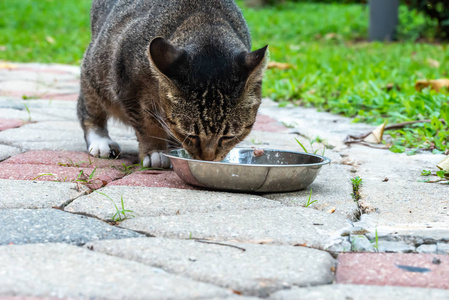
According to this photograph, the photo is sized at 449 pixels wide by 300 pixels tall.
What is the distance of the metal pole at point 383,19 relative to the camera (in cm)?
945

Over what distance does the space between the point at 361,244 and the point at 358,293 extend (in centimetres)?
40

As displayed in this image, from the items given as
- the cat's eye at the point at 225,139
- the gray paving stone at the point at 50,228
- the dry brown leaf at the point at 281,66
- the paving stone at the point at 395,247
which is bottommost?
the dry brown leaf at the point at 281,66

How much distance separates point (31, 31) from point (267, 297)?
1116cm

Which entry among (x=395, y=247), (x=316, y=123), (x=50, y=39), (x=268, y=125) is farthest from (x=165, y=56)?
(x=50, y=39)

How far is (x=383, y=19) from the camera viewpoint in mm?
9625

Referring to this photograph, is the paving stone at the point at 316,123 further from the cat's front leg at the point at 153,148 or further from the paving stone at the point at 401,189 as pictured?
the cat's front leg at the point at 153,148

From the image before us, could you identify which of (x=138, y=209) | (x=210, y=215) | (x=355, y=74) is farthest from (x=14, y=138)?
(x=355, y=74)

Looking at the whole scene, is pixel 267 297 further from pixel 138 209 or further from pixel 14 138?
pixel 14 138

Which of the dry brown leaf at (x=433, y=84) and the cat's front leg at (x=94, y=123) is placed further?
the dry brown leaf at (x=433, y=84)

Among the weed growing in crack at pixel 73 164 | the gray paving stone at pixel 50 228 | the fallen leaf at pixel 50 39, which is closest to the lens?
the gray paving stone at pixel 50 228

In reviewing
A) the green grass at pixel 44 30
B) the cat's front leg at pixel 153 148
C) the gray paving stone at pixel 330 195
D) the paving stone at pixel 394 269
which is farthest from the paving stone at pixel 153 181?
the green grass at pixel 44 30

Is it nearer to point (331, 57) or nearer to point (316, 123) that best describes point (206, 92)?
point (316, 123)

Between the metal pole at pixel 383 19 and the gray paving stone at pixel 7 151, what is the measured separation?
7788 mm

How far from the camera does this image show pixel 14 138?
3365 mm
